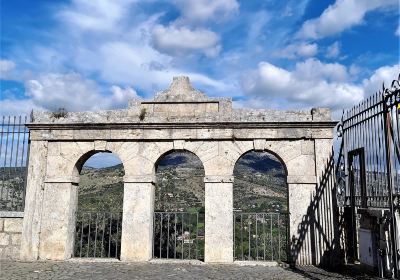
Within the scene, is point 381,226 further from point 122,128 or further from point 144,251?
point 122,128

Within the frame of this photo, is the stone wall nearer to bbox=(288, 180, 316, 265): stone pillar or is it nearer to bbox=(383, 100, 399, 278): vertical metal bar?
bbox=(288, 180, 316, 265): stone pillar

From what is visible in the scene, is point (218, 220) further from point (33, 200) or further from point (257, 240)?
point (33, 200)

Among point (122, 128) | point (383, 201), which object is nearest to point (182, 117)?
point (122, 128)

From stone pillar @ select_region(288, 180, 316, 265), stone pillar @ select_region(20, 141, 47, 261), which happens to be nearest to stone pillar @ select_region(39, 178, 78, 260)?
stone pillar @ select_region(20, 141, 47, 261)

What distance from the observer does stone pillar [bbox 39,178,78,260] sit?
9.30 metres

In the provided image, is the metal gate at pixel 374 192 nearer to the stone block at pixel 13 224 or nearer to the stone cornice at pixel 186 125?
the stone cornice at pixel 186 125

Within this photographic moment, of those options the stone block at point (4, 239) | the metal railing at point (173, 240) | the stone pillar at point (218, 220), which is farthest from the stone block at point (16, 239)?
the stone pillar at point (218, 220)

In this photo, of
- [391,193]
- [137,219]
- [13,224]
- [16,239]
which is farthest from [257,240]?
[13,224]

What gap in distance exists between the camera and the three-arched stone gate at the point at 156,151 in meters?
9.16

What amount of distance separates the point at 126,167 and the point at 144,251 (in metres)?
2.17

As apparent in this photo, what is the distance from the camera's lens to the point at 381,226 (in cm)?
684

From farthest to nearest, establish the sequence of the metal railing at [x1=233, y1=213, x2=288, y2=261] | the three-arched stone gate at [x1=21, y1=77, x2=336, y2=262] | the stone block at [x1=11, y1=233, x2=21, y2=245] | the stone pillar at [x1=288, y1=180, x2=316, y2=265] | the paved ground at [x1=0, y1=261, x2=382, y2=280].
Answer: the stone block at [x1=11, y1=233, x2=21, y2=245]
the three-arched stone gate at [x1=21, y1=77, x2=336, y2=262]
the metal railing at [x1=233, y1=213, x2=288, y2=261]
the stone pillar at [x1=288, y1=180, x2=316, y2=265]
the paved ground at [x1=0, y1=261, x2=382, y2=280]

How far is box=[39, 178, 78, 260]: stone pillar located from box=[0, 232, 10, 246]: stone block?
890mm

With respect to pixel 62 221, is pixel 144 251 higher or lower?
lower
